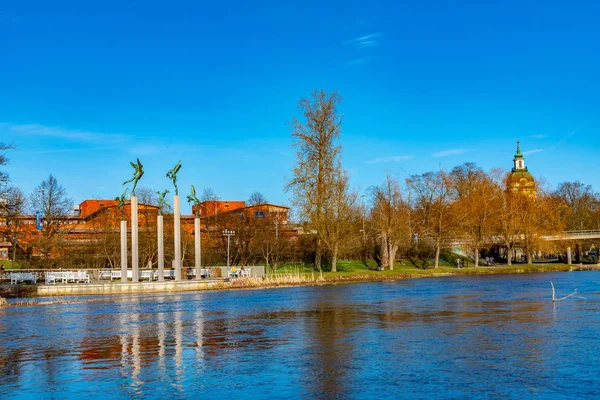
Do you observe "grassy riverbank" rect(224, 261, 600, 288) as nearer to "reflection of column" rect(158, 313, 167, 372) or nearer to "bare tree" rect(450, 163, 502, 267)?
"bare tree" rect(450, 163, 502, 267)

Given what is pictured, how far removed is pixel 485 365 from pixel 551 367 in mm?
1676

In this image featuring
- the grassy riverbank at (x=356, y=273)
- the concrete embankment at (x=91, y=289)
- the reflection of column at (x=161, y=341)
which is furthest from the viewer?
the grassy riverbank at (x=356, y=273)

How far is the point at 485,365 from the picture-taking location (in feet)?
57.1

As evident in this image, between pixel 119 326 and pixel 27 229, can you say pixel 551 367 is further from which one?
pixel 27 229

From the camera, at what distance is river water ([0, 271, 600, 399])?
15.3 metres

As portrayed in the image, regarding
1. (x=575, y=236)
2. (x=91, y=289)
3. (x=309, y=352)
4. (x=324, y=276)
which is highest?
(x=575, y=236)

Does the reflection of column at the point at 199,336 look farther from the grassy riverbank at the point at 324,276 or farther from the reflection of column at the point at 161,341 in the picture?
the grassy riverbank at the point at 324,276

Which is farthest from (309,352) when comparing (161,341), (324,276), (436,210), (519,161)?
(519,161)

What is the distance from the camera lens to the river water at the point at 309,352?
15266 millimetres

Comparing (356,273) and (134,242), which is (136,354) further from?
(356,273)

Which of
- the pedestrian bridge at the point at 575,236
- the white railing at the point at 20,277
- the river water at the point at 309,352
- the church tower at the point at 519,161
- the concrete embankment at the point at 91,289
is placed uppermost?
the church tower at the point at 519,161

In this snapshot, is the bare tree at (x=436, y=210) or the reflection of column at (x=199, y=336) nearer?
the reflection of column at (x=199, y=336)

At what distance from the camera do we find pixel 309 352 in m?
20.2

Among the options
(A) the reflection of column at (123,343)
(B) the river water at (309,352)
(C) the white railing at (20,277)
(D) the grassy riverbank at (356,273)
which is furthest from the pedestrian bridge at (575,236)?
(A) the reflection of column at (123,343)
